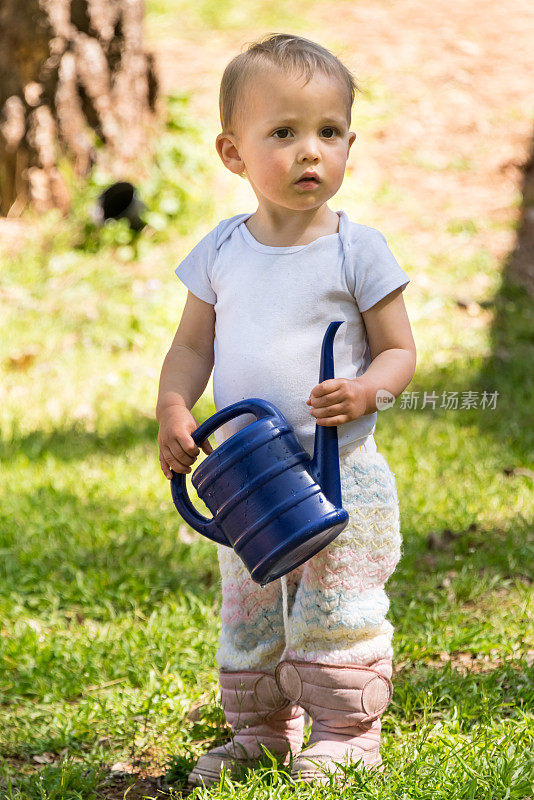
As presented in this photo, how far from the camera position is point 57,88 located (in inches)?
241

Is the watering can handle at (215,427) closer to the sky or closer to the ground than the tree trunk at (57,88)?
closer to the ground

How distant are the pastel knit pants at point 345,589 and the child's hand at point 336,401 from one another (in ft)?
0.57

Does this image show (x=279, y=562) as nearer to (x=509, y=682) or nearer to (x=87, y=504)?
(x=509, y=682)

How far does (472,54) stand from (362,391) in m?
6.97

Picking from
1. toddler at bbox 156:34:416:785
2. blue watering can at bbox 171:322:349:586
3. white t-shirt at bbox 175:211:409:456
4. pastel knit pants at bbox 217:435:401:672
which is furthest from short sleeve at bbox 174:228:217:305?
pastel knit pants at bbox 217:435:401:672

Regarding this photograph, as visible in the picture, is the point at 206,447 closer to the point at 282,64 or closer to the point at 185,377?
the point at 185,377

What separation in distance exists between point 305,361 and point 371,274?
Result: 0.24 m

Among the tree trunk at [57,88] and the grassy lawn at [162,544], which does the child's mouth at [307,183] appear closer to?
the grassy lawn at [162,544]

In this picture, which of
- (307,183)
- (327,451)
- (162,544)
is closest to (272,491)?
(327,451)

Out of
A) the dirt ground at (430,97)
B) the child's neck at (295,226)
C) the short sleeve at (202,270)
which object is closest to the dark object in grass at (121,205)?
the dirt ground at (430,97)

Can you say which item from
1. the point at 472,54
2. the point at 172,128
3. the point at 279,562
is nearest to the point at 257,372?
the point at 279,562

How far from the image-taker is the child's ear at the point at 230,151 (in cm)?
221

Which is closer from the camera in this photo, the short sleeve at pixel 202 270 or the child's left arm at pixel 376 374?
the child's left arm at pixel 376 374

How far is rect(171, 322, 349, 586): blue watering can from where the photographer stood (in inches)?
77.2
